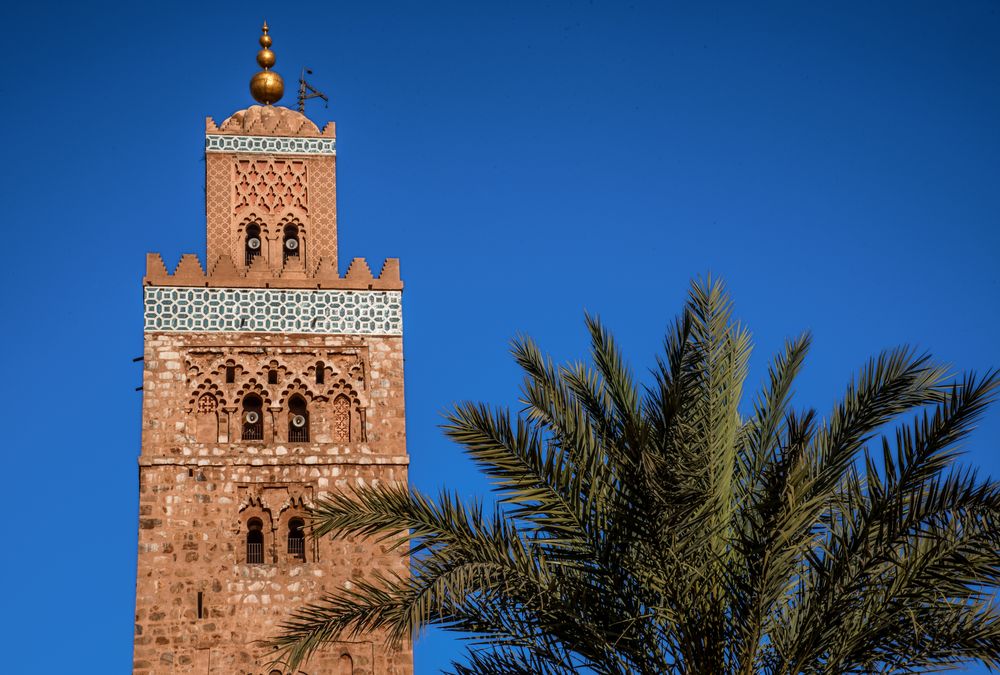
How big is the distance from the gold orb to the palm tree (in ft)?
46.6

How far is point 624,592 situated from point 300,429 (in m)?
12.0

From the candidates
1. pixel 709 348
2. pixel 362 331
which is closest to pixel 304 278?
pixel 362 331

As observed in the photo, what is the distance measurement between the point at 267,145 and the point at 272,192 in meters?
0.73

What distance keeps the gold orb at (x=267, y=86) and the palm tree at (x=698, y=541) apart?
559 inches

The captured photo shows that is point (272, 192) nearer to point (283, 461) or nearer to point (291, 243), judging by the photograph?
point (291, 243)

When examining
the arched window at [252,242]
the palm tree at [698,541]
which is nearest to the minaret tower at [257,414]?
the arched window at [252,242]

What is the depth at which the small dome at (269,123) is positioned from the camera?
26531 mm

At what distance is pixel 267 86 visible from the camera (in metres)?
27.1

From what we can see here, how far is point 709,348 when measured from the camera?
1412cm

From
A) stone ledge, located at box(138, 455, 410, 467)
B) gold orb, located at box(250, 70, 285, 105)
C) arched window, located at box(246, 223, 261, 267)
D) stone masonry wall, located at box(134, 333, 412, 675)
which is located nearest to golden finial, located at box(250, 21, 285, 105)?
gold orb, located at box(250, 70, 285, 105)

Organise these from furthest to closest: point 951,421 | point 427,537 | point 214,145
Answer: point 214,145 → point 427,537 → point 951,421

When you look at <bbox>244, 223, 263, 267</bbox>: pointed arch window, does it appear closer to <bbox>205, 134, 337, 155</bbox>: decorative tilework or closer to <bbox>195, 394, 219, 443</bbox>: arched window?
<bbox>205, 134, 337, 155</bbox>: decorative tilework

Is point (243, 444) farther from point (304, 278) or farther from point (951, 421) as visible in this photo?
point (951, 421)

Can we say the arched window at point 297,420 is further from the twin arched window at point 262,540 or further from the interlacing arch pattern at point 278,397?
the twin arched window at point 262,540
